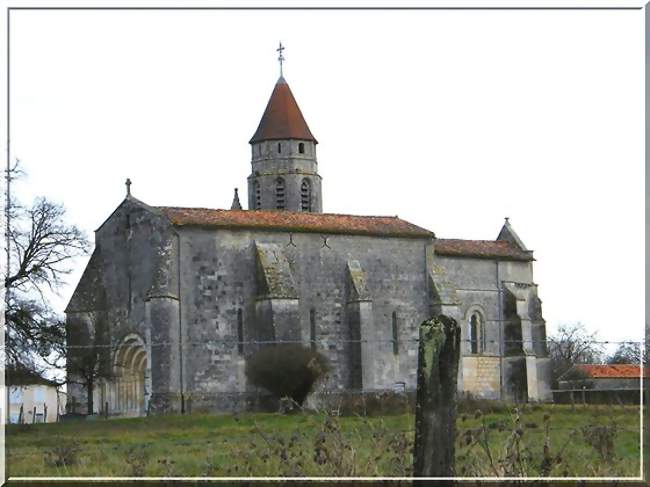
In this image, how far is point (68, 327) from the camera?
44938 millimetres

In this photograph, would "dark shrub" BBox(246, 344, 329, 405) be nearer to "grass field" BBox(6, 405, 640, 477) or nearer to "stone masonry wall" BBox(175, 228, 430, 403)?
"stone masonry wall" BBox(175, 228, 430, 403)

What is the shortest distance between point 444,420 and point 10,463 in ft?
31.3

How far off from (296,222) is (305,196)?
44.9 ft

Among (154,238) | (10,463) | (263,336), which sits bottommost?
(10,463)

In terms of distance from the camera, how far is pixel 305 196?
61938mm

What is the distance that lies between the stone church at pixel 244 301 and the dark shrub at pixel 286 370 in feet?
2.03

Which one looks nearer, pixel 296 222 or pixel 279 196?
pixel 296 222

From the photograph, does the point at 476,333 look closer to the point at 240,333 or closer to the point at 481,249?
the point at 481,249

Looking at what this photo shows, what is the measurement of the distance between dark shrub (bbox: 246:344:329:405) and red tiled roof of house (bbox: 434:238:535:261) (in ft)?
28.0

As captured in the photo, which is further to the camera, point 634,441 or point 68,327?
point 68,327

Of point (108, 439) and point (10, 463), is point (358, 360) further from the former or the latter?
point (10, 463)

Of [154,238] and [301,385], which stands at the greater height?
[154,238]

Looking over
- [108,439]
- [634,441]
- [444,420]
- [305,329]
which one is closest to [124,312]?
[305,329]

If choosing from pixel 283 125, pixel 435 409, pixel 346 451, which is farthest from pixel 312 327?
pixel 435 409
